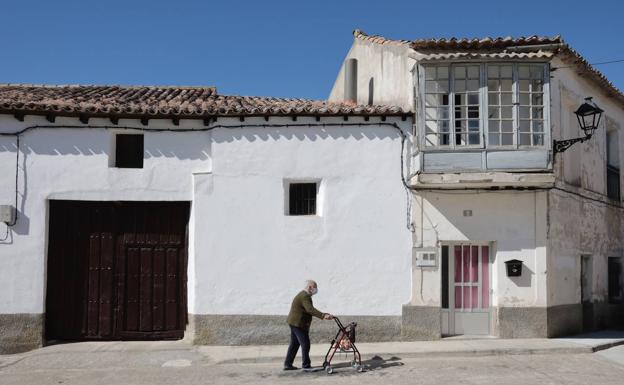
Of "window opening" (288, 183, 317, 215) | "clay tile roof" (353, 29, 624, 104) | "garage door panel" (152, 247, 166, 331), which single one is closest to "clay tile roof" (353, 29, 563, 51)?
"clay tile roof" (353, 29, 624, 104)

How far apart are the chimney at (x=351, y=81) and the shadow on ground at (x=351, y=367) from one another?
7.10 m

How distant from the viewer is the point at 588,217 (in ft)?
44.8

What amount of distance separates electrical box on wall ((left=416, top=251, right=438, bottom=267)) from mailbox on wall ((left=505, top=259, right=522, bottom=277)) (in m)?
1.40

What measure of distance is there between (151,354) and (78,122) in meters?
4.62

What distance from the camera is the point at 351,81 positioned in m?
15.3

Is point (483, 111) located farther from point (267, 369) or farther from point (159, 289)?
point (159, 289)

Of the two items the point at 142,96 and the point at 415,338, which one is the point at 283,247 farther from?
the point at 142,96

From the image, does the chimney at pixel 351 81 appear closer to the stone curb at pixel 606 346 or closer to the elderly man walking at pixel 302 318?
the elderly man walking at pixel 302 318

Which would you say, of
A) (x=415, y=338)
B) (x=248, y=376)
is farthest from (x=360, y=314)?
(x=248, y=376)

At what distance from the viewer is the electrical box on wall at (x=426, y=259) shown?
11.6 meters

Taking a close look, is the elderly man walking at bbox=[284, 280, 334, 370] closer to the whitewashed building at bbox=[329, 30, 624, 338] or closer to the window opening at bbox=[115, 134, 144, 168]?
the whitewashed building at bbox=[329, 30, 624, 338]

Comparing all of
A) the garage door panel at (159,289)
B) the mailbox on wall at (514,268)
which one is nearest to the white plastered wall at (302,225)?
the garage door panel at (159,289)

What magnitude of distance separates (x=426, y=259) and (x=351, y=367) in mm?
2879

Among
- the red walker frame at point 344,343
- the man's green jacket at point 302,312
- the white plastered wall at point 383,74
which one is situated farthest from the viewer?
the white plastered wall at point 383,74
